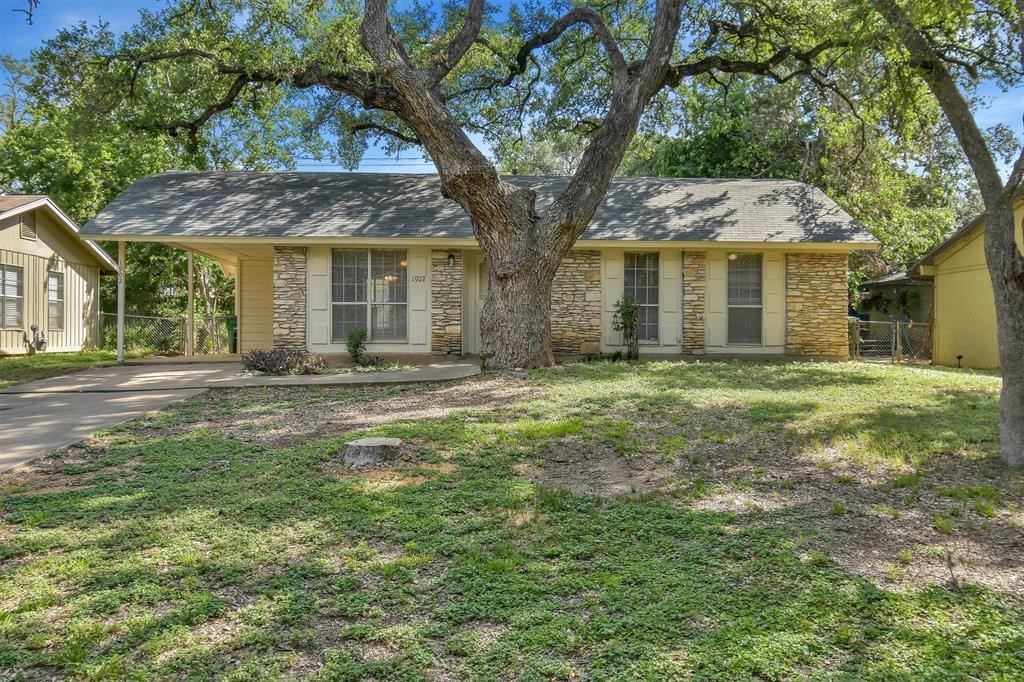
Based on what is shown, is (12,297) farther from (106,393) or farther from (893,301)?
(893,301)

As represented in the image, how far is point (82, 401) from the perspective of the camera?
8289 mm

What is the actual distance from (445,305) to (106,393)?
6031 millimetres

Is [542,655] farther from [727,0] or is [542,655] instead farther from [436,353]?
[727,0]

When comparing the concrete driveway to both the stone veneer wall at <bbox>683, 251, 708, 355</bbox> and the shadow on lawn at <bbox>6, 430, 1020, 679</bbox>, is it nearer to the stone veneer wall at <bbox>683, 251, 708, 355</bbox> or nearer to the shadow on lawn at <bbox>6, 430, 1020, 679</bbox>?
the shadow on lawn at <bbox>6, 430, 1020, 679</bbox>

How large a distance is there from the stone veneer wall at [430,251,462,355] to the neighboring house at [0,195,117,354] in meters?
10.8

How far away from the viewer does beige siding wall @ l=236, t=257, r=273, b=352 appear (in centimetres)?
1523

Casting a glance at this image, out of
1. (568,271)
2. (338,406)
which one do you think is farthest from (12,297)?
(568,271)

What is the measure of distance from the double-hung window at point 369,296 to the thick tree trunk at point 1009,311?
9.91 m

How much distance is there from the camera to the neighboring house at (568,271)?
12531 mm

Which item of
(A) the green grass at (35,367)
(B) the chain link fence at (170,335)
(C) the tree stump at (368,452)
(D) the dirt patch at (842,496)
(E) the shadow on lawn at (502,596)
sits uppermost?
(B) the chain link fence at (170,335)

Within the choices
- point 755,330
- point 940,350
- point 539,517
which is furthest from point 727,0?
point 539,517

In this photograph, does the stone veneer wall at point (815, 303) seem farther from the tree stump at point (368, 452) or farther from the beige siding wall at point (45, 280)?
the beige siding wall at point (45, 280)

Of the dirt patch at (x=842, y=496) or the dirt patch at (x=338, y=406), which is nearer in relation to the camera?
the dirt patch at (x=842, y=496)

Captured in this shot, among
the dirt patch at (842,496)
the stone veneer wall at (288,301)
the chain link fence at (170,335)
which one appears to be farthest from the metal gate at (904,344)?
the chain link fence at (170,335)
